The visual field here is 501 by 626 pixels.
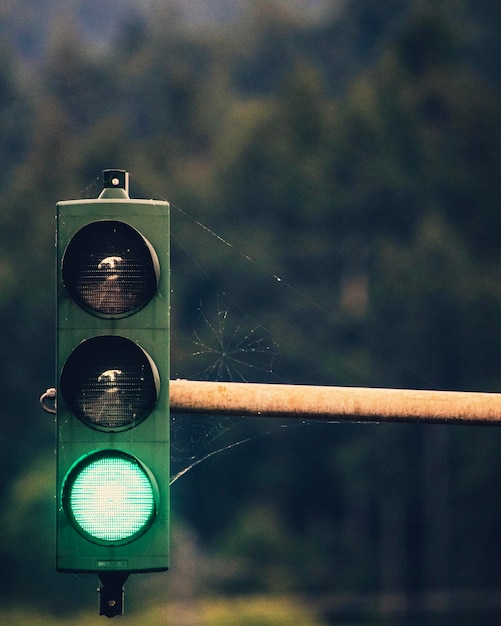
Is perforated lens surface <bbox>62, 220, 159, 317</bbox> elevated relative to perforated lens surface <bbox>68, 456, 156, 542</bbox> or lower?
elevated

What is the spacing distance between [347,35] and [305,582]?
162 feet

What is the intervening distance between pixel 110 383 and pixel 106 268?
282 mm

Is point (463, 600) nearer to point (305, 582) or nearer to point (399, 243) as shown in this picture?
point (305, 582)

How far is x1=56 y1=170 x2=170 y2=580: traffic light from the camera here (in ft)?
14.1

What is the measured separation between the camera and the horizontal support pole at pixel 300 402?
175 inches

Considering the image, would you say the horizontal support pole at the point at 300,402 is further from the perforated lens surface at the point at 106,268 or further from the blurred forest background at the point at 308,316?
the blurred forest background at the point at 308,316

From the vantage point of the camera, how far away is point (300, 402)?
445cm

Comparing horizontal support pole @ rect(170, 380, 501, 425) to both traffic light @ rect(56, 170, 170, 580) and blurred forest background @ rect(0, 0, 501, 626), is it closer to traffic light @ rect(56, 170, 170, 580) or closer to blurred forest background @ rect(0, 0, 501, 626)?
traffic light @ rect(56, 170, 170, 580)

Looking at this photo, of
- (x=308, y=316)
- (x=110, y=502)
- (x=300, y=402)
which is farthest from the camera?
(x=308, y=316)

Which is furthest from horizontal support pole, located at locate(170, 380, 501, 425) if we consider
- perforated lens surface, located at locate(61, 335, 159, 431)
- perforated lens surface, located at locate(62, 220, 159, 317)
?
perforated lens surface, located at locate(62, 220, 159, 317)

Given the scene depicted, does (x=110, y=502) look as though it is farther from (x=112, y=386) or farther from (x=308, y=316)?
(x=308, y=316)

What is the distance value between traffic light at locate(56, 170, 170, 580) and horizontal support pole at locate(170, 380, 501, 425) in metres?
0.13

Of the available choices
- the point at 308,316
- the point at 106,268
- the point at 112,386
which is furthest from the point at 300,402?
the point at 308,316

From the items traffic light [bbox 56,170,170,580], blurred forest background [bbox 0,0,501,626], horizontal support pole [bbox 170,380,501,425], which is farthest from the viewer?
blurred forest background [bbox 0,0,501,626]
